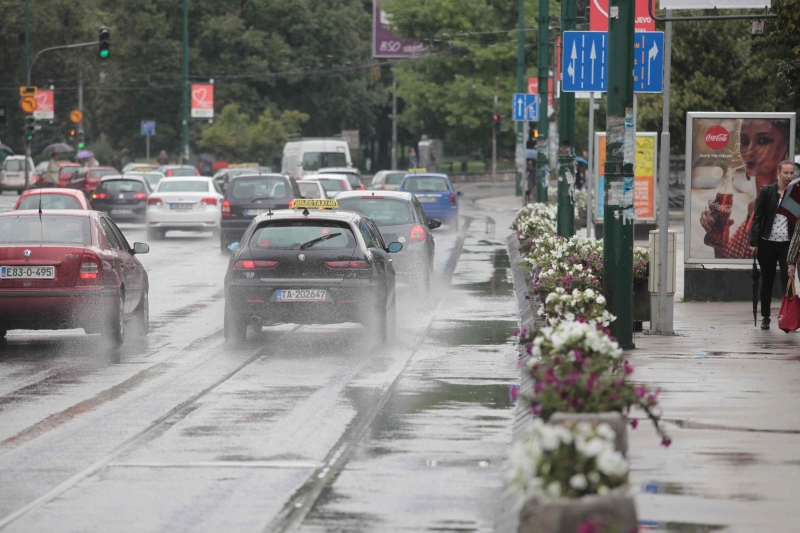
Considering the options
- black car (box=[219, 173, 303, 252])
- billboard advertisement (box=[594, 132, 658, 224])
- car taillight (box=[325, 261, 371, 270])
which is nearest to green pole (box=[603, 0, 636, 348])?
car taillight (box=[325, 261, 371, 270])

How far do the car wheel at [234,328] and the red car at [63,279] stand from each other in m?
1.03

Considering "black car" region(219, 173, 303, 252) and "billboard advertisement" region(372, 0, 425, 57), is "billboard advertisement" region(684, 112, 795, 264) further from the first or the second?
"billboard advertisement" region(372, 0, 425, 57)

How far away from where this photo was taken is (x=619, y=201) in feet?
45.0

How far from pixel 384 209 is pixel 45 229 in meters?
8.44

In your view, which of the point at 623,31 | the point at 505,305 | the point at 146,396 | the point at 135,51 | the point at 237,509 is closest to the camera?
the point at 237,509

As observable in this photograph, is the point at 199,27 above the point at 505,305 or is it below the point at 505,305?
above

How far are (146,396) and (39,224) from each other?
13.9ft

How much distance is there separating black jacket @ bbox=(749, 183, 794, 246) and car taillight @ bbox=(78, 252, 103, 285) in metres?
6.49

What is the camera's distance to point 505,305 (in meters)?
19.9

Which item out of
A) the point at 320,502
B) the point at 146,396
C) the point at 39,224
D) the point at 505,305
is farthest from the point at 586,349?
the point at 505,305

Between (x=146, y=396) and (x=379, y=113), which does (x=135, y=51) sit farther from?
(x=146, y=396)

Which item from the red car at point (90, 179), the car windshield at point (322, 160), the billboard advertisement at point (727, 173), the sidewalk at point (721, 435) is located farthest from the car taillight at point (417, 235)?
the car windshield at point (322, 160)

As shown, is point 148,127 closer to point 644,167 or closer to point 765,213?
point 644,167

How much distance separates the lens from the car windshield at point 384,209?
23000mm
